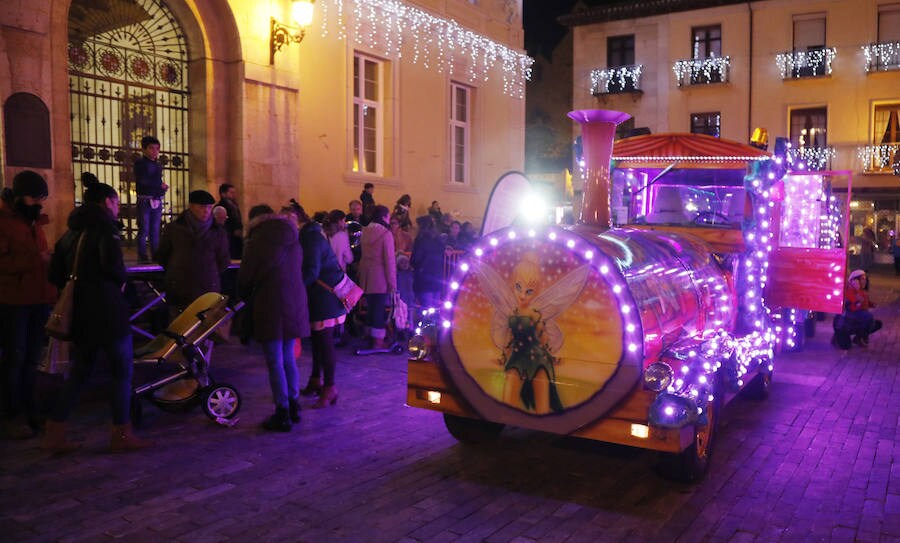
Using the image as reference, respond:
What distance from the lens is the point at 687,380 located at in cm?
492

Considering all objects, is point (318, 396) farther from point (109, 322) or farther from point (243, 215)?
point (243, 215)

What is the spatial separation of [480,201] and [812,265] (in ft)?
31.2

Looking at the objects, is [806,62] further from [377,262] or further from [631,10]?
[377,262]

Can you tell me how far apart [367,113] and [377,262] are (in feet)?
19.4

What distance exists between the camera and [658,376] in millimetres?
4688

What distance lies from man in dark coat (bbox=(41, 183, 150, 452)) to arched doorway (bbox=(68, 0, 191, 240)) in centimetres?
546

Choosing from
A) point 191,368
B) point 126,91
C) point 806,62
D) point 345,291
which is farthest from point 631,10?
point 191,368

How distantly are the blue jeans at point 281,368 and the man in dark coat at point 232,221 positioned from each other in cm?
427

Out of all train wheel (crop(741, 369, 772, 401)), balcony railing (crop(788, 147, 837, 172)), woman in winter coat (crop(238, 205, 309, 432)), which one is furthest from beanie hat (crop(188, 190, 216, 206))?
balcony railing (crop(788, 147, 837, 172))

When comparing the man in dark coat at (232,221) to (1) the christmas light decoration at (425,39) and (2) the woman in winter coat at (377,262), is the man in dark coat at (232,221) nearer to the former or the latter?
(2) the woman in winter coat at (377,262)

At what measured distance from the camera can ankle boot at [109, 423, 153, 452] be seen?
5.60 metres

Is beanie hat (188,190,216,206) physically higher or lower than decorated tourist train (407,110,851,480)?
higher

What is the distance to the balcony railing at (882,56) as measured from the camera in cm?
2723

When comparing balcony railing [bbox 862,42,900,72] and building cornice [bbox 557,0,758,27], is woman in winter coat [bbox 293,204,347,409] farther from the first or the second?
balcony railing [bbox 862,42,900,72]
